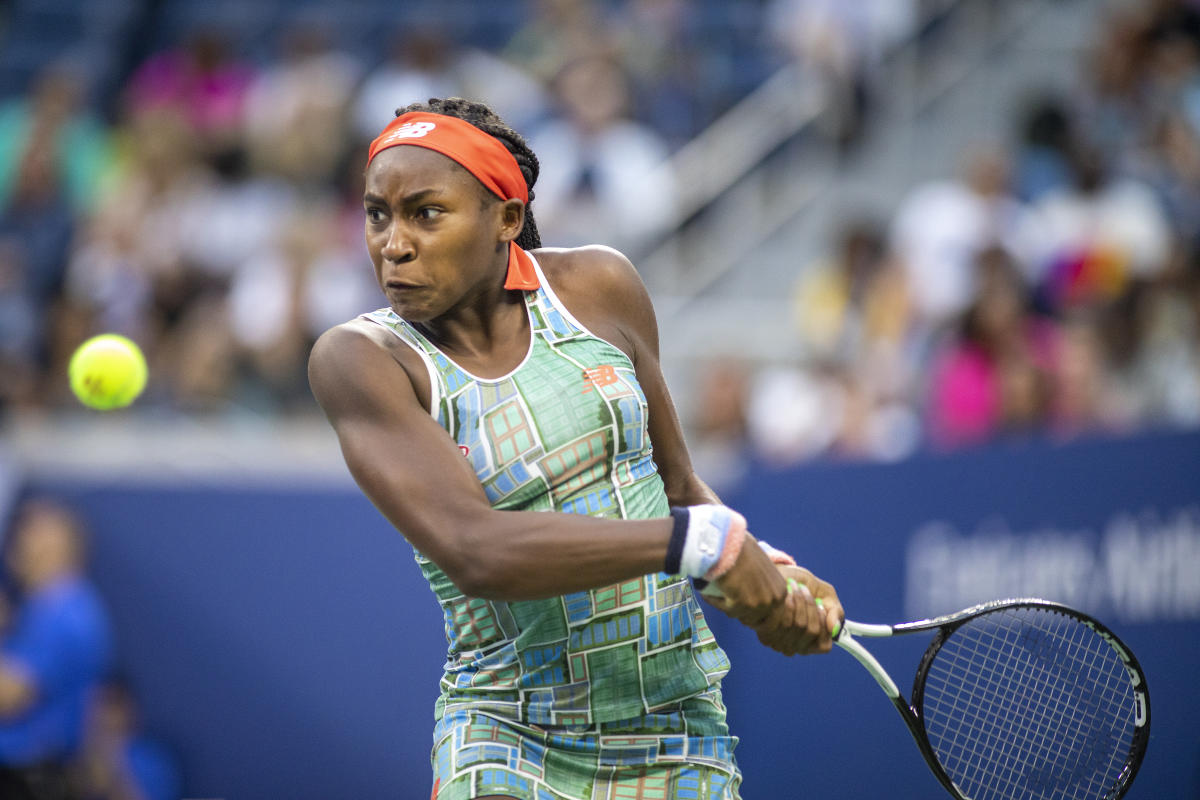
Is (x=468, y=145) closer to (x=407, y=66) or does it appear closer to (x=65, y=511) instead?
(x=65, y=511)

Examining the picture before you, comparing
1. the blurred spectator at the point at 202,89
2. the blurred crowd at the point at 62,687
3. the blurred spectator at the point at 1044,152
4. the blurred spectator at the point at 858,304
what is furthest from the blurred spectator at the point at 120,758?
the blurred spectator at the point at 1044,152

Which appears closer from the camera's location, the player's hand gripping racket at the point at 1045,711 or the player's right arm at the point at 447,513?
the player's right arm at the point at 447,513

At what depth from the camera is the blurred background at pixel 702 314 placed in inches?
247

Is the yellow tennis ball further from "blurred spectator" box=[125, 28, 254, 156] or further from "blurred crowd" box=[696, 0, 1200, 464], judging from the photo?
"blurred spectator" box=[125, 28, 254, 156]

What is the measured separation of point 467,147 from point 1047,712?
2.19 metres

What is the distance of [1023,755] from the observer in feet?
13.5

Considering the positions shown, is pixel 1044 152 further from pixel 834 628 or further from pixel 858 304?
pixel 834 628

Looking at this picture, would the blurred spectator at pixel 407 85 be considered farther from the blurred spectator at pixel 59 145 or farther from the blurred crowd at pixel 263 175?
the blurred spectator at pixel 59 145

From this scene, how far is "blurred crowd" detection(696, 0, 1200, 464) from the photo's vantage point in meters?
6.68

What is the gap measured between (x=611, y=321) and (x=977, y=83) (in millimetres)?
7254

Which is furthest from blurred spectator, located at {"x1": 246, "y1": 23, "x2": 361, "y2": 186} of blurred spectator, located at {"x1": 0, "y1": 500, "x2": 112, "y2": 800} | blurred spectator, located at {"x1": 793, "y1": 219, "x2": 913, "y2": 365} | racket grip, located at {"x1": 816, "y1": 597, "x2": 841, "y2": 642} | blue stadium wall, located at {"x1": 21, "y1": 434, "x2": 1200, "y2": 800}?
racket grip, located at {"x1": 816, "y1": 597, "x2": 841, "y2": 642}

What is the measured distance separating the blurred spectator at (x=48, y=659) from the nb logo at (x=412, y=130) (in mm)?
4878

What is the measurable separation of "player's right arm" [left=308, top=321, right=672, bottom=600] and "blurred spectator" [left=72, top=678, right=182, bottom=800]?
16.2 feet

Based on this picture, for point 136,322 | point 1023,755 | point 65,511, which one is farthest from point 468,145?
point 136,322
